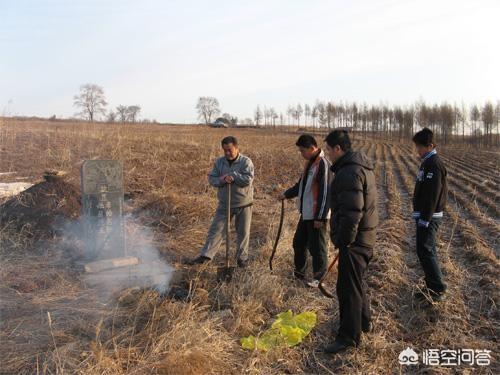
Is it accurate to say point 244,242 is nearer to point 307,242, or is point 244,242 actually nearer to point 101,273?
point 307,242

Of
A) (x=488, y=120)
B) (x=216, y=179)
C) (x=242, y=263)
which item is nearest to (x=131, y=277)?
(x=242, y=263)

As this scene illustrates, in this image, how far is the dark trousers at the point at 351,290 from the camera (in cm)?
332

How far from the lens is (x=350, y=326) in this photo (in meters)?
3.34

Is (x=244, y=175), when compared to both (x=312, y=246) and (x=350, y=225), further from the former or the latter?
(x=350, y=225)

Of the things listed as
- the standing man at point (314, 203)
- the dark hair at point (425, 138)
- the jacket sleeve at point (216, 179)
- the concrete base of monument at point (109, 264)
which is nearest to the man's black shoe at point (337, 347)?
the standing man at point (314, 203)

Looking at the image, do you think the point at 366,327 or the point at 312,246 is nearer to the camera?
the point at 366,327

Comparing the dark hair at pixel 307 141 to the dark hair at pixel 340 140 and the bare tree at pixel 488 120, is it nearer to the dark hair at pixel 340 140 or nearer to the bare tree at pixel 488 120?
the dark hair at pixel 340 140

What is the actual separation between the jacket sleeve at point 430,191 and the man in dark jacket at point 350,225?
1.01 meters

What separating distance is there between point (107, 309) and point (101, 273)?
123 cm

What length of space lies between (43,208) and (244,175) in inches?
143

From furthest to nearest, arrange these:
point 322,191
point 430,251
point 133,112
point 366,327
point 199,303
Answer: point 133,112, point 322,191, point 430,251, point 199,303, point 366,327

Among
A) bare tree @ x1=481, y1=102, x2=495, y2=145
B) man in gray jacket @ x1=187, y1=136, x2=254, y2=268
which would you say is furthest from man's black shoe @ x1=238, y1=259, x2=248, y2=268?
bare tree @ x1=481, y1=102, x2=495, y2=145

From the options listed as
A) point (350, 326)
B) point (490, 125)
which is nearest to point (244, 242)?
point (350, 326)

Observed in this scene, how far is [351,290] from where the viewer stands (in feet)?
10.9
